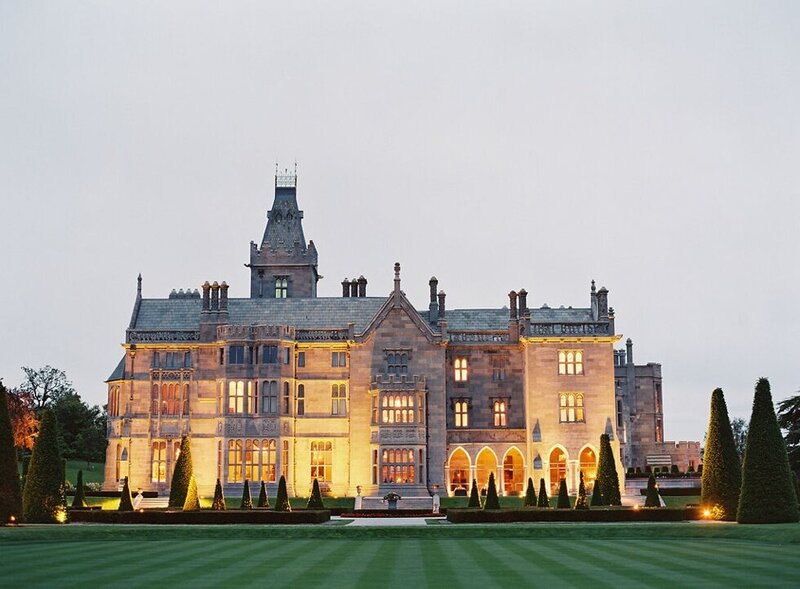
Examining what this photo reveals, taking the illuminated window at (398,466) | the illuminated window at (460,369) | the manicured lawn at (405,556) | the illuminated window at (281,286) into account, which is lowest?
the manicured lawn at (405,556)

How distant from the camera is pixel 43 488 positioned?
45.6 metres

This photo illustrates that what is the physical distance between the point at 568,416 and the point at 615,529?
85.5 feet

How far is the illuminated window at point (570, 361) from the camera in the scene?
66562mm

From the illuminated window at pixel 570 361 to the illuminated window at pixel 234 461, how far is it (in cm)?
2139

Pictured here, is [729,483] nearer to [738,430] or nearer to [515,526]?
[515,526]

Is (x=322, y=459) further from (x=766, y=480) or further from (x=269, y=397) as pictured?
(x=766, y=480)

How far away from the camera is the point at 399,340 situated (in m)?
67.4

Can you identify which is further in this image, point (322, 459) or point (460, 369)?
point (460, 369)

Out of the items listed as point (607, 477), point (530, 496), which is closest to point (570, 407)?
point (530, 496)

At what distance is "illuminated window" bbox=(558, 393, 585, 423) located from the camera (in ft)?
217

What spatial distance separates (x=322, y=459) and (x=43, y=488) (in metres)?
24.3

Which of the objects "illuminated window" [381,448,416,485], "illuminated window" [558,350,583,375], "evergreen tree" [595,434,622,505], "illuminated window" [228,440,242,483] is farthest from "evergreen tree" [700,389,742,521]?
"illuminated window" [228,440,242,483]

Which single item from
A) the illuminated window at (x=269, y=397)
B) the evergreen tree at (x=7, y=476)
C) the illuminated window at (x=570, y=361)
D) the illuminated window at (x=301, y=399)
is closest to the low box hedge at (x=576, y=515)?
the illuminated window at (x=570, y=361)

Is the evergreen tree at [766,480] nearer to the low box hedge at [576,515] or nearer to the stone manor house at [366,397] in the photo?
the low box hedge at [576,515]
